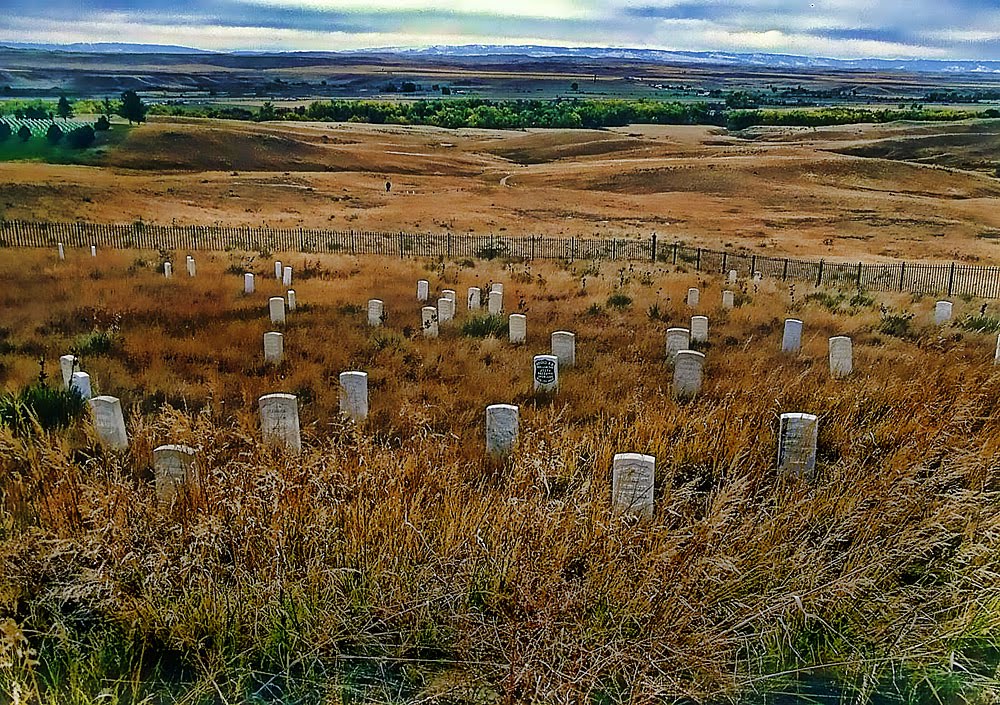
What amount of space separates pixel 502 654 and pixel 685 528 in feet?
3.53

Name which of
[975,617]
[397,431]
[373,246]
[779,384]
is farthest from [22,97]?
[975,617]

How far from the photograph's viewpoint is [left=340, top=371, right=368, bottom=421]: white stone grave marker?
5055mm

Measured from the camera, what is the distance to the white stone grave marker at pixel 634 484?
11.8 ft

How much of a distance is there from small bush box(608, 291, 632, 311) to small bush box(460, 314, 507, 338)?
4.46ft

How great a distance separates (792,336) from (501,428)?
3.64 meters

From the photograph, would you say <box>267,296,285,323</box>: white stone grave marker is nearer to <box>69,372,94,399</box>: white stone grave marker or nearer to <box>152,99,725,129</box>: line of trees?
<box>152,99,725,129</box>: line of trees

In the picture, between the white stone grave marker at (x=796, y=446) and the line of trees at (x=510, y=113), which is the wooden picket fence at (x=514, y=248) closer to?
the line of trees at (x=510, y=113)

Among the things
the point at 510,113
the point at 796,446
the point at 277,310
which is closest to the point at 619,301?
the point at 510,113

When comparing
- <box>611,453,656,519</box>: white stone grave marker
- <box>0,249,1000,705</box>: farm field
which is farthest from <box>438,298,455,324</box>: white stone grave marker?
<box>611,453,656,519</box>: white stone grave marker

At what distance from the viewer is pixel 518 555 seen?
319 centimetres

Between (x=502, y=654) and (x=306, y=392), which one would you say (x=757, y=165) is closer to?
(x=306, y=392)

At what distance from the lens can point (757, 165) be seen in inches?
328

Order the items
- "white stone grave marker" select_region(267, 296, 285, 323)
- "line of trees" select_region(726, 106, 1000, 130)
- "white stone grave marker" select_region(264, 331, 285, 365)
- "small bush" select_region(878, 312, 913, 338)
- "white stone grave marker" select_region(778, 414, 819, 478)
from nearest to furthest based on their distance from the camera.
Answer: "white stone grave marker" select_region(778, 414, 819, 478) < "white stone grave marker" select_region(264, 331, 285, 365) < "small bush" select_region(878, 312, 913, 338) < "white stone grave marker" select_region(267, 296, 285, 323) < "line of trees" select_region(726, 106, 1000, 130)

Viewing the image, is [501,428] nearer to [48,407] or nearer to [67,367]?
[48,407]
